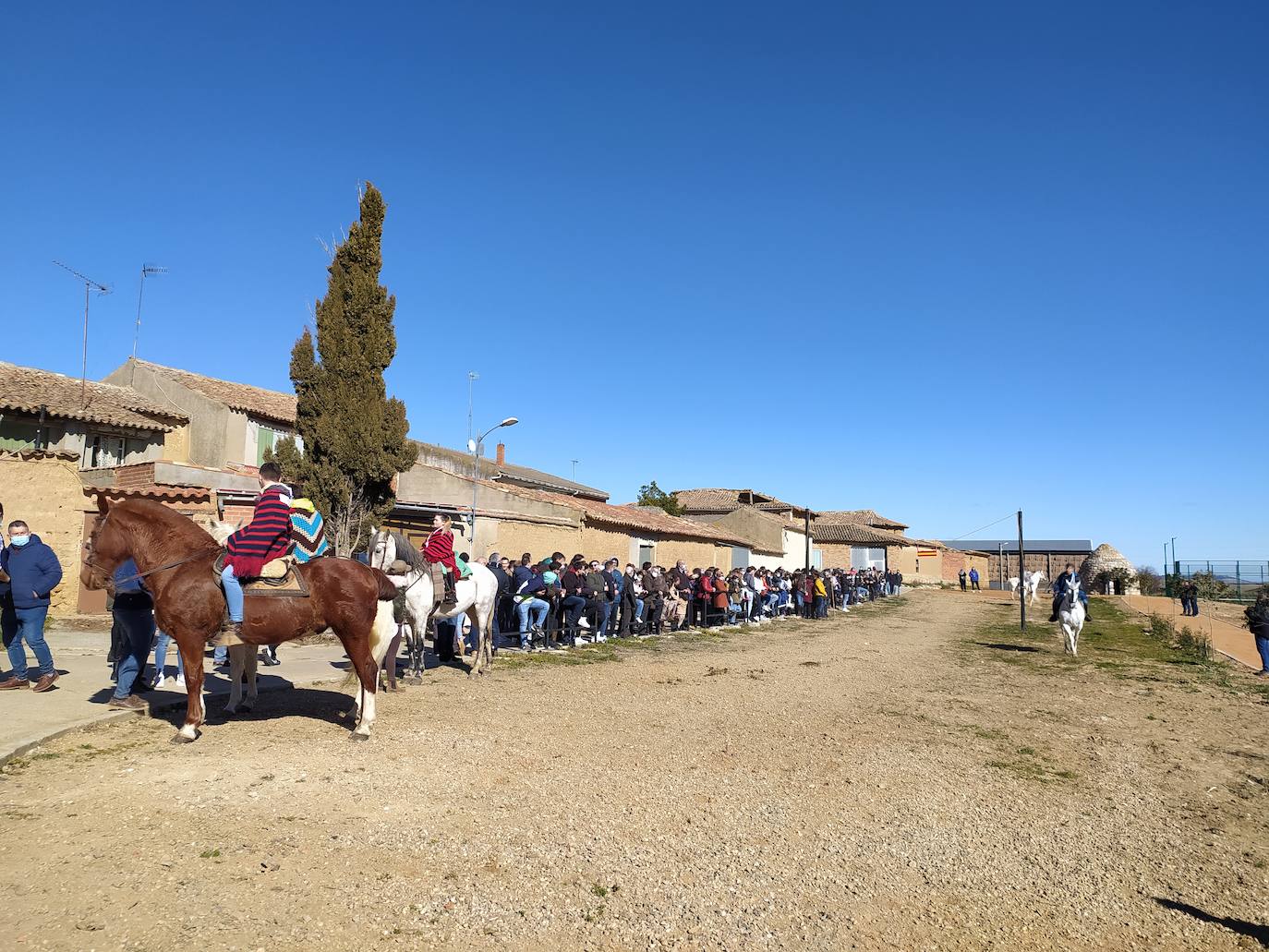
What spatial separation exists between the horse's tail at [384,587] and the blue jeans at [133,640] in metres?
2.36

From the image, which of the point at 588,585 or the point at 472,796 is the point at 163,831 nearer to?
the point at 472,796

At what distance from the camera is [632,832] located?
5.27 metres

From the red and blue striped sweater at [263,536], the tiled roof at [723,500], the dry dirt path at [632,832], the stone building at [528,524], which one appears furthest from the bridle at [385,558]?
the tiled roof at [723,500]

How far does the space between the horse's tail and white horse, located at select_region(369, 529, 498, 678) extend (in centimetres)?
66

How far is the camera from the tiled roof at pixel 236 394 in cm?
2906

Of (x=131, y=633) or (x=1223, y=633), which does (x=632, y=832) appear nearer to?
(x=131, y=633)

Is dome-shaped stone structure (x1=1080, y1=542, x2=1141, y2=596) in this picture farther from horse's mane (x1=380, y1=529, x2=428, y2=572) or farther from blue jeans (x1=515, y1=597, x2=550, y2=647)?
horse's mane (x1=380, y1=529, x2=428, y2=572)

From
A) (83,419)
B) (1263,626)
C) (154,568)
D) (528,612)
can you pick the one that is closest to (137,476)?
(83,419)

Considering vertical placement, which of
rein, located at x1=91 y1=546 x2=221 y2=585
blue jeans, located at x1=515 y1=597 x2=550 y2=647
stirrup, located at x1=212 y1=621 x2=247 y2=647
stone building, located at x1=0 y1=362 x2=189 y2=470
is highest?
stone building, located at x1=0 y1=362 x2=189 y2=470

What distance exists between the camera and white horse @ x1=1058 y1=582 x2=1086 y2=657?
17.1 meters

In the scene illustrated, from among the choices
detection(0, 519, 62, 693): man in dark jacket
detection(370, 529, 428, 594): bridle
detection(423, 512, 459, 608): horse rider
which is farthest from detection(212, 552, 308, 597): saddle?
detection(423, 512, 459, 608): horse rider

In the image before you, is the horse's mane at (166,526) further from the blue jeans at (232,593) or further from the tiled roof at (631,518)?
the tiled roof at (631,518)

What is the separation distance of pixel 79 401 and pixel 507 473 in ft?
62.6

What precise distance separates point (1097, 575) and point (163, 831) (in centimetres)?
6108
